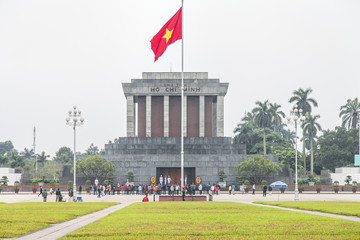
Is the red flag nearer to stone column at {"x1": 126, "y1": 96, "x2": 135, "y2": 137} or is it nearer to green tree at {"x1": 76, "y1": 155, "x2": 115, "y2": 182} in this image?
green tree at {"x1": 76, "y1": 155, "x2": 115, "y2": 182}

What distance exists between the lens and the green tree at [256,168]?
76.5m

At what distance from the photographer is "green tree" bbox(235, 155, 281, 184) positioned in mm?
76500

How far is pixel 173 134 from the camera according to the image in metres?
89.9

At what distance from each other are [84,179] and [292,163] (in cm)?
4951

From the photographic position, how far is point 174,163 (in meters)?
80.3

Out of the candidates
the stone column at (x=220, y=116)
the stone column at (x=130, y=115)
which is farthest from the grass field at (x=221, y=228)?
the stone column at (x=130, y=115)

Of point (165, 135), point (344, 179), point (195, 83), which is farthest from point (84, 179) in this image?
point (344, 179)

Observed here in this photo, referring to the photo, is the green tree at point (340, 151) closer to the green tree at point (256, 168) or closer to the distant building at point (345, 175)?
the distant building at point (345, 175)

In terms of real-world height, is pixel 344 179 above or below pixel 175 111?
below

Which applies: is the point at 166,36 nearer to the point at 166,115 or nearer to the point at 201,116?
the point at 166,115

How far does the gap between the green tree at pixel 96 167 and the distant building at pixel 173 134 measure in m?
3.08

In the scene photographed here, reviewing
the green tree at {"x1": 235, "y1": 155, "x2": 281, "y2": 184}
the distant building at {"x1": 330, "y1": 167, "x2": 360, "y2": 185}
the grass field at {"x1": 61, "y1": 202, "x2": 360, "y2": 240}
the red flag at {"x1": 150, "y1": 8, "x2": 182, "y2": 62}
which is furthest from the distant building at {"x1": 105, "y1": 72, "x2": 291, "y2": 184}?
the grass field at {"x1": 61, "y1": 202, "x2": 360, "y2": 240}

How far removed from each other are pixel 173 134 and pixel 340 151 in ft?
135

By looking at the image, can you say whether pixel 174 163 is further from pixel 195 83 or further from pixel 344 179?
pixel 344 179
